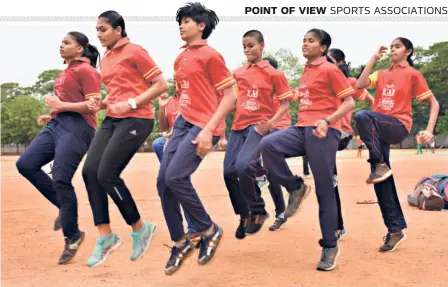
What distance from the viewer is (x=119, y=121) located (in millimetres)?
6012

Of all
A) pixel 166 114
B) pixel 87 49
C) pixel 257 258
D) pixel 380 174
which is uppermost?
pixel 87 49

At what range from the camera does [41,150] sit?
7.06 m

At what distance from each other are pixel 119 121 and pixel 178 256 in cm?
149

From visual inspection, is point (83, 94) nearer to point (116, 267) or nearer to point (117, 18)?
point (117, 18)

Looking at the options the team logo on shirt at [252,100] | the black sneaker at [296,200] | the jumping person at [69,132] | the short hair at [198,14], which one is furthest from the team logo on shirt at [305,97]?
the jumping person at [69,132]

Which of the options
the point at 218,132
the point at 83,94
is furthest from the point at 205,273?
the point at 83,94

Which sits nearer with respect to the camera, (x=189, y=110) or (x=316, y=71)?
(x=189, y=110)

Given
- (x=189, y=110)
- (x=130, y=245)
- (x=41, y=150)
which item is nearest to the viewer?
(x=189, y=110)

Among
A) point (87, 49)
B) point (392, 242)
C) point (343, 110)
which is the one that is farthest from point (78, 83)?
point (392, 242)

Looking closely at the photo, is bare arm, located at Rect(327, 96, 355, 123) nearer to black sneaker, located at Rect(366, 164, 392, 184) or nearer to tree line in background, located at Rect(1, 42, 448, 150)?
black sneaker, located at Rect(366, 164, 392, 184)

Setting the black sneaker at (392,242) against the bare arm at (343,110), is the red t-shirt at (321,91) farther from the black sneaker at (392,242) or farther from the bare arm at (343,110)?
the black sneaker at (392,242)

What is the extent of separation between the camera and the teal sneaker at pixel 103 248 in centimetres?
610

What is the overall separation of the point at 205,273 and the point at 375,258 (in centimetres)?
204

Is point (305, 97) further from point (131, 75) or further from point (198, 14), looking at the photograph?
point (131, 75)
